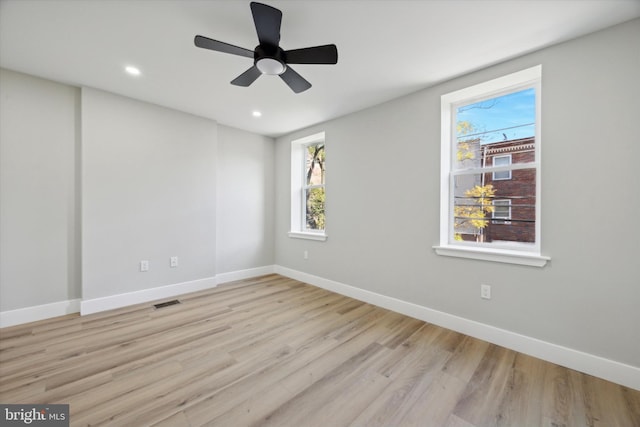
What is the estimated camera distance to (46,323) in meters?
2.55

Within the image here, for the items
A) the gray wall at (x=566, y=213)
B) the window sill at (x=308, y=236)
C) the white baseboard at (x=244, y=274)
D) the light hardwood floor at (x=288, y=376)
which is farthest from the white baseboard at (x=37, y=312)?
the gray wall at (x=566, y=213)

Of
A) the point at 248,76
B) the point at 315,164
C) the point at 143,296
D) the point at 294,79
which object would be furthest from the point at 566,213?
the point at 143,296

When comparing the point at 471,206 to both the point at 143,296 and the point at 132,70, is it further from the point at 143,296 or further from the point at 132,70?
the point at 143,296

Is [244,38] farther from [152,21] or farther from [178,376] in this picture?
[178,376]

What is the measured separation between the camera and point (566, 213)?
192 centimetres

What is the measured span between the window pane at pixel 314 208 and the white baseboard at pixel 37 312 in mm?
3086

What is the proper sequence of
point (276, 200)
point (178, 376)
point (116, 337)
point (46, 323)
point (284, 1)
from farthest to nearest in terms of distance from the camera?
point (276, 200) → point (46, 323) → point (116, 337) → point (178, 376) → point (284, 1)

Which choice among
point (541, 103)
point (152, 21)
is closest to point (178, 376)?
point (152, 21)

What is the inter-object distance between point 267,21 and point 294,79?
1.89 ft

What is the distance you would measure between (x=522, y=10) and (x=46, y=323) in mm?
4845

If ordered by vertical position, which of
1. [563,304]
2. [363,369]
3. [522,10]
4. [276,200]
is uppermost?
[522,10]

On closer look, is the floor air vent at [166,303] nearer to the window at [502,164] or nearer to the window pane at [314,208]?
the window pane at [314,208]

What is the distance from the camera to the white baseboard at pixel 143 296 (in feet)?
9.20

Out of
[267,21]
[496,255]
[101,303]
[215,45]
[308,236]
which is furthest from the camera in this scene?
[308,236]
